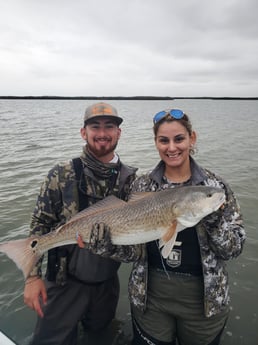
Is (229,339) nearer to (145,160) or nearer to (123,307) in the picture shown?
(123,307)

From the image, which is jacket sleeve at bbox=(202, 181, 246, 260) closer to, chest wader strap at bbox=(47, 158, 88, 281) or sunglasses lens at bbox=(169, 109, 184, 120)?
sunglasses lens at bbox=(169, 109, 184, 120)

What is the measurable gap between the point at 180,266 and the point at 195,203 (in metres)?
0.74

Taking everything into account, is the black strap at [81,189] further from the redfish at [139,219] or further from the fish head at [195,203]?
the fish head at [195,203]

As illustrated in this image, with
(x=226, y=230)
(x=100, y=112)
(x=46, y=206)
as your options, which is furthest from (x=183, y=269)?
(x=100, y=112)

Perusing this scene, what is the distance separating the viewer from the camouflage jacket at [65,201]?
12.1ft

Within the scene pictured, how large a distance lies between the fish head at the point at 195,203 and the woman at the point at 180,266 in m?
0.11

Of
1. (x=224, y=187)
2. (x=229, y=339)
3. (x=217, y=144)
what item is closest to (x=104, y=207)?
(x=224, y=187)

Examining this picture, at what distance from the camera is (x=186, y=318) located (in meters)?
3.18

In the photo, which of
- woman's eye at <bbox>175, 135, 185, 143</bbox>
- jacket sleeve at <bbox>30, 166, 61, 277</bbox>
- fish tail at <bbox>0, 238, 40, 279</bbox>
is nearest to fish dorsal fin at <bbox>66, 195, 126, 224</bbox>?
jacket sleeve at <bbox>30, 166, 61, 277</bbox>

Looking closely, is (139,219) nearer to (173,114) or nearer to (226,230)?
(226,230)

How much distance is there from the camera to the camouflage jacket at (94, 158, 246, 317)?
288cm

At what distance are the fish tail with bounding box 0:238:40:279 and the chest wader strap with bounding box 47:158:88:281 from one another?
1.00ft

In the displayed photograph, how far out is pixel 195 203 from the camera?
293 centimetres

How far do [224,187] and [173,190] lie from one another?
1.78 feet
